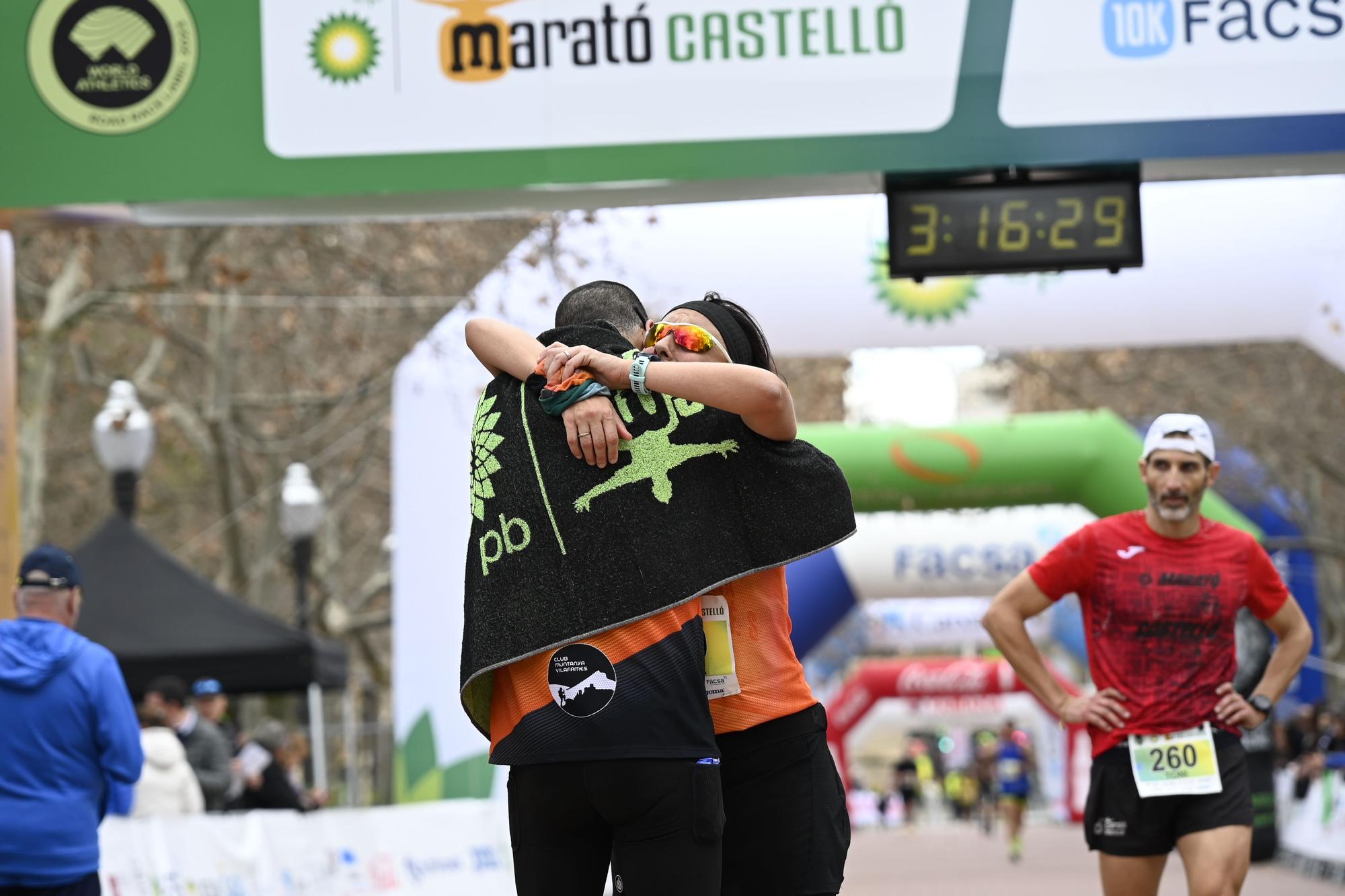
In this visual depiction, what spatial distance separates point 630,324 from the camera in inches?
152

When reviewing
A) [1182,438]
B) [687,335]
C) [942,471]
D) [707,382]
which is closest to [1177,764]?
[1182,438]

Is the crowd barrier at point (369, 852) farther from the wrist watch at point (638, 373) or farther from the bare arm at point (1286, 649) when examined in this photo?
the wrist watch at point (638, 373)

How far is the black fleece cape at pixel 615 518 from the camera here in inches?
136

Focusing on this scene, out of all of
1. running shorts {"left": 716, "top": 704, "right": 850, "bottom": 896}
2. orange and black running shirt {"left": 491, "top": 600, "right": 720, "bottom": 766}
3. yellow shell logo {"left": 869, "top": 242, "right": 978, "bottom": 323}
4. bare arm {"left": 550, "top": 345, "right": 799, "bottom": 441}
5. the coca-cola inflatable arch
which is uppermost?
yellow shell logo {"left": 869, "top": 242, "right": 978, "bottom": 323}

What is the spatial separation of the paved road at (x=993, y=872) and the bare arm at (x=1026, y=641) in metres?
7.45

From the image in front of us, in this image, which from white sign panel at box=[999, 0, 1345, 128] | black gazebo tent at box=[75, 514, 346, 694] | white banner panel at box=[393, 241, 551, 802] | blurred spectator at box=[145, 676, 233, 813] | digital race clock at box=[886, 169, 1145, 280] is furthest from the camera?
black gazebo tent at box=[75, 514, 346, 694]

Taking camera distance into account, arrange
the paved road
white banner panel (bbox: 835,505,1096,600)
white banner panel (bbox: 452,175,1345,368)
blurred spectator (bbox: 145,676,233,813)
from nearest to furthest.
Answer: white banner panel (bbox: 452,175,1345,368), blurred spectator (bbox: 145,676,233,813), the paved road, white banner panel (bbox: 835,505,1096,600)

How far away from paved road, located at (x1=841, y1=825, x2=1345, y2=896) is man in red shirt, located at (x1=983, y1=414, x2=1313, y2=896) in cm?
770

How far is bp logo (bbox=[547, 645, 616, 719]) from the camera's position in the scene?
11.2 feet

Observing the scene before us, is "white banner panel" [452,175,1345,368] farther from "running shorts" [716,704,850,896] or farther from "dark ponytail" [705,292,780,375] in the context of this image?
"running shorts" [716,704,850,896]

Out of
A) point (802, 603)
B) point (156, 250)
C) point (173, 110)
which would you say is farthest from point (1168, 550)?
point (156, 250)

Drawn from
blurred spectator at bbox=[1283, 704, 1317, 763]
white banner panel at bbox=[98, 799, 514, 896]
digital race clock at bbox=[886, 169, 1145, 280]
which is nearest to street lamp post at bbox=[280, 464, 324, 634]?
white banner panel at bbox=[98, 799, 514, 896]

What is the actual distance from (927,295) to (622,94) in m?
4.26

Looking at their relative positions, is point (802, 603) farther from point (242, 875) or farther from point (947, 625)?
point (947, 625)
